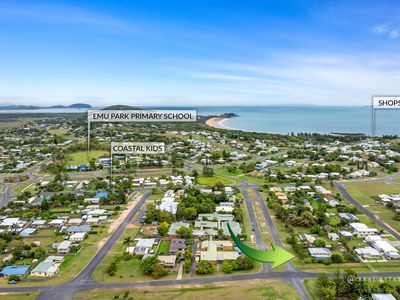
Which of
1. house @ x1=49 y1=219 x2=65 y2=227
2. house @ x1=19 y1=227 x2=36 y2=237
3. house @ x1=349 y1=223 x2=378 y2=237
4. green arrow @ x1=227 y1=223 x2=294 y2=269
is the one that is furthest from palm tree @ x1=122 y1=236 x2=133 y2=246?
house @ x1=349 y1=223 x2=378 y2=237

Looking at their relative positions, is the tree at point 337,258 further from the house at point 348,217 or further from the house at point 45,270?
the house at point 45,270

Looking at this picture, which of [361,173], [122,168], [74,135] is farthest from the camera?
[74,135]

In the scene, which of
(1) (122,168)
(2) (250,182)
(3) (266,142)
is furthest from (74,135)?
(2) (250,182)

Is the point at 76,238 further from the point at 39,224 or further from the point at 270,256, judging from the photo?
the point at 270,256

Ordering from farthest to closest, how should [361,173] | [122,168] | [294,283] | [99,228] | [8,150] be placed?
[8,150], [122,168], [361,173], [99,228], [294,283]

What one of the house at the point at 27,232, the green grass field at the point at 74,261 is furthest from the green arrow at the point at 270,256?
the house at the point at 27,232

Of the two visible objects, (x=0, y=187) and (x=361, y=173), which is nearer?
(x=0, y=187)

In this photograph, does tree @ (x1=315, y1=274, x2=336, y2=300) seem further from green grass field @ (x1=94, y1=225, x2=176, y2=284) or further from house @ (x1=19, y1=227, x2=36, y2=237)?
house @ (x1=19, y1=227, x2=36, y2=237)

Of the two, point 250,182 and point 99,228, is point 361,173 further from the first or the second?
point 99,228
